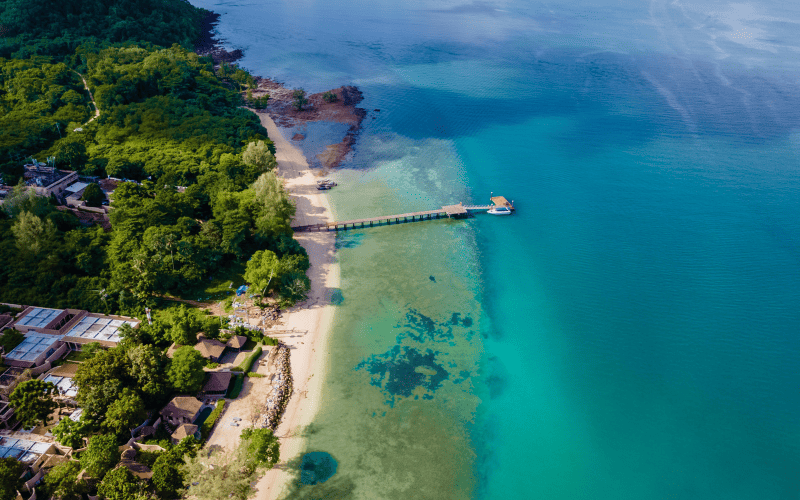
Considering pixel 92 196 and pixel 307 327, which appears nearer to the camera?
pixel 307 327

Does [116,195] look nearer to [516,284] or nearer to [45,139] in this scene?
[45,139]

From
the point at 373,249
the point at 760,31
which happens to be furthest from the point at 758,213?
the point at 760,31

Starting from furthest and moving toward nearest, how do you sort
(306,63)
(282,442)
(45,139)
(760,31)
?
(760,31) → (306,63) → (45,139) → (282,442)

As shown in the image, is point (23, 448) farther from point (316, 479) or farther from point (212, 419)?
point (316, 479)

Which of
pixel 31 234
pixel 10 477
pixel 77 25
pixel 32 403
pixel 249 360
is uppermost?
pixel 77 25

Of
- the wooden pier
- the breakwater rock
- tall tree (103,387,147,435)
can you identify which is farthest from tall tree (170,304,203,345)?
the wooden pier

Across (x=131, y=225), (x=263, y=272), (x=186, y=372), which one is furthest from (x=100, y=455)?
(x=131, y=225)

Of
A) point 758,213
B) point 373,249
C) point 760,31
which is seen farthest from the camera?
point 760,31
